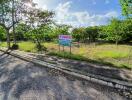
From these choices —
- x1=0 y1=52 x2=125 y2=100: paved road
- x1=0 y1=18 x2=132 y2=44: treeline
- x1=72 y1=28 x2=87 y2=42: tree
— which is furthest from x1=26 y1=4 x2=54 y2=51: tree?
x1=72 y1=28 x2=87 y2=42: tree

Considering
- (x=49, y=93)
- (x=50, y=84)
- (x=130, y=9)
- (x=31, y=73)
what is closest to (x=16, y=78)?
(x=31, y=73)

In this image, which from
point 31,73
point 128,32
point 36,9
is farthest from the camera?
point 128,32

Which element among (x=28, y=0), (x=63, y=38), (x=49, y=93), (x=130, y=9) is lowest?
Answer: (x=49, y=93)

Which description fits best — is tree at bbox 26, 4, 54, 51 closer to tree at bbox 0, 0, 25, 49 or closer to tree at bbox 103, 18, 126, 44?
tree at bbox 0, 0, 25, 49

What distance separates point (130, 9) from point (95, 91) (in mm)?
10181

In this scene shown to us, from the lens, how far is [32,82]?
368 inches

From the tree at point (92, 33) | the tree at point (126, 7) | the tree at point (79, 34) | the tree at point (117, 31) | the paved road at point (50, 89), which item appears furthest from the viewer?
the tree at point (92, 33)

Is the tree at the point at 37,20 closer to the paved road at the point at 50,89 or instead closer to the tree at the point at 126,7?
the tree at the point at 126,7

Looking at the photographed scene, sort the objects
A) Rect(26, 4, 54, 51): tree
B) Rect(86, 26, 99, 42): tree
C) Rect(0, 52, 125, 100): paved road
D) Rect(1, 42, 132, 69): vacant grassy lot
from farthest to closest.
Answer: Rect(86, 26, 99, 42): tree
Rect(26, 4, 54, 51): tree
Rect(1, 42, 132, 69): vacant grassy lot
Rect(0, 52, 125, 100): paved road

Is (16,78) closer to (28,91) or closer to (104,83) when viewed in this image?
(28,91)

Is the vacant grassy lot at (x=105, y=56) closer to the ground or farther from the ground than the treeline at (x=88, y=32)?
closer to the ground

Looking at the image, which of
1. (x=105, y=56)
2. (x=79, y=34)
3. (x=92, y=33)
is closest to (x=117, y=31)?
(x=92, y=33)

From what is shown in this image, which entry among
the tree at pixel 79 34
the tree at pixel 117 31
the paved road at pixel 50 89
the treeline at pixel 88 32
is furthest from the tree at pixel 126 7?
the tree at pixel 79 34

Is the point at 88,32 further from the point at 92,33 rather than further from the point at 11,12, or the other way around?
the point at 11,12
